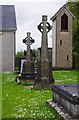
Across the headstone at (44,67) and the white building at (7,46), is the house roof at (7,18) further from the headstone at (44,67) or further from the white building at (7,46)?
the headstone at (44,67)

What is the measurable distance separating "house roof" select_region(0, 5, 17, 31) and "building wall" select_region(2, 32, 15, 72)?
24.2 inches

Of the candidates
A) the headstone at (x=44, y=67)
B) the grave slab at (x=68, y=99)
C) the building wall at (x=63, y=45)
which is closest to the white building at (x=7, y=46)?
the building wall at (x=63, y=45)

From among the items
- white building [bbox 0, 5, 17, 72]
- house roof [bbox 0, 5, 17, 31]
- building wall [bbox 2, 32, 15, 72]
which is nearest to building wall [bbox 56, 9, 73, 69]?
house roof [bbox 0, 5, 17, 31]

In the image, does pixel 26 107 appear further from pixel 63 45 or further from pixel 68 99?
pixel 63 45

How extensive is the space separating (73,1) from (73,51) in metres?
7.61

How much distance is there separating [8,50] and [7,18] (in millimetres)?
4183

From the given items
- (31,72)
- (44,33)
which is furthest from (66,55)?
(44,33)

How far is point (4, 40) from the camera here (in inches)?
1471

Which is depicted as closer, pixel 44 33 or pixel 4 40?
pixel 44 33

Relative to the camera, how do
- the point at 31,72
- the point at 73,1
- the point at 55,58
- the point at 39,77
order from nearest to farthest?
the point at 39,77 → the point at 31,72 → the point at 55,58 → the point at 73,1

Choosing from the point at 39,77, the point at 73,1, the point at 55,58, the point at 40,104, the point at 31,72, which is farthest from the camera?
the point at 73,1

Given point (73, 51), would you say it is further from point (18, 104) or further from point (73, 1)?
point (18, 104)

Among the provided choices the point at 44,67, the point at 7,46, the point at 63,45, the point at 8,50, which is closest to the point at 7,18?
the point at 7,46

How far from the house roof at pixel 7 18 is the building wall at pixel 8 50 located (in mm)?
613
